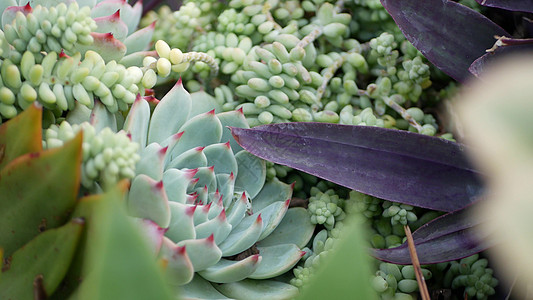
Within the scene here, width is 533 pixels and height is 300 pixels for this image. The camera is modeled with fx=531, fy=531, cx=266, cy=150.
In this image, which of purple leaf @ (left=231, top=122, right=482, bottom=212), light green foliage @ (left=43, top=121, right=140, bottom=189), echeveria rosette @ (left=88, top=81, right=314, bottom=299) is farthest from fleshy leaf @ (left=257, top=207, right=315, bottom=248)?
light green foliage @ (left=43, top=121, right=140, bottom=189)

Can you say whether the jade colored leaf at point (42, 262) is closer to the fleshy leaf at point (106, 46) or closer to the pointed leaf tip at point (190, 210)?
the pointed leaf tip at point (190, 210)

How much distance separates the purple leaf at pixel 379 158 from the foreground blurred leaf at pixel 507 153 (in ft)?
0.14

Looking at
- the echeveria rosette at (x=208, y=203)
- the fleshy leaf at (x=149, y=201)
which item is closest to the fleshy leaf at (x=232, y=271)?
the echeveria rosette at (x=208, y=203)

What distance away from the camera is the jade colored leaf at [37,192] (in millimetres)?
574

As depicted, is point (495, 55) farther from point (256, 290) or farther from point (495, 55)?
point (256, 290)

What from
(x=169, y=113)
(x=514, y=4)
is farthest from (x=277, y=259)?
(x=514, y=4)

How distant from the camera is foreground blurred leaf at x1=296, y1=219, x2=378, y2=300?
36 centimetres

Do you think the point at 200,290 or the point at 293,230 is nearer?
the point at 200,290

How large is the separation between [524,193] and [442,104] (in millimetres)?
360

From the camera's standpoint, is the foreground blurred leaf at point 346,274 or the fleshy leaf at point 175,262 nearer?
the foreground blurred leaf at point 346,274

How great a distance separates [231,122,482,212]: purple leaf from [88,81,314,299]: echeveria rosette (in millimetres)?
61

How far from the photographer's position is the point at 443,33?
873mm

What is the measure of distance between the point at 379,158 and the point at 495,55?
24cm

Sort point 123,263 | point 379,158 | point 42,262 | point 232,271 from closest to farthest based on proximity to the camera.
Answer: point 123,263 < point 42,262 < point 232,271 < point 379,158
